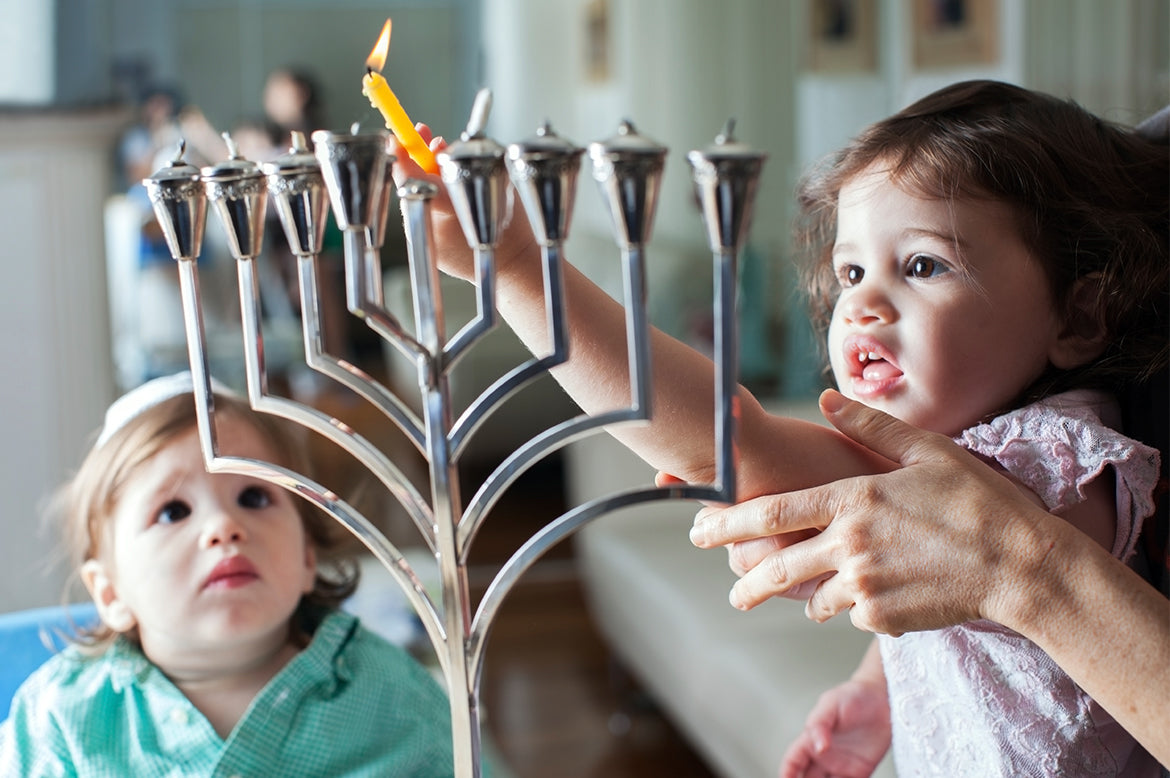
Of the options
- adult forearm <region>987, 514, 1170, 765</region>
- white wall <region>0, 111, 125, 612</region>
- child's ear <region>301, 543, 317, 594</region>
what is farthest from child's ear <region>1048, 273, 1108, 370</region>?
white wall <region>0, 111, 125, 612</region>

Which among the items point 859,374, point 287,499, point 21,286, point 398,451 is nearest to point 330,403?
point 398,451

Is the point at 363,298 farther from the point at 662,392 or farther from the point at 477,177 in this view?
the point at 662,392

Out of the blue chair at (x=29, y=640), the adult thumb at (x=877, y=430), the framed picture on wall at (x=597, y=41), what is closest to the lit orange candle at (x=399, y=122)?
the adult thumb at (x=877, y=430)

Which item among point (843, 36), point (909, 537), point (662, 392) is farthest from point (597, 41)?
point (909, 537)

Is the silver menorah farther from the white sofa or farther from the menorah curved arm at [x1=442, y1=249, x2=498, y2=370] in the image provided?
the white sofa

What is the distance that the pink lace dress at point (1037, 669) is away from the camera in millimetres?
801

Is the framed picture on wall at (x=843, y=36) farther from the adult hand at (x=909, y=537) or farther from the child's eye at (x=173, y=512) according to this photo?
the adult hand at (x=909, y=537)

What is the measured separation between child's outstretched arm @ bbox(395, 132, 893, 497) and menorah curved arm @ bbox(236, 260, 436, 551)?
13cm

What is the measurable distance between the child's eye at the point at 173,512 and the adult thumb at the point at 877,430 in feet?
1.94

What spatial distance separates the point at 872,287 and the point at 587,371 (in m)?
0.22

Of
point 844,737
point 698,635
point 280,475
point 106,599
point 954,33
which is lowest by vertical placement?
point 698,635

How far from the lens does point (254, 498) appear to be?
1.08m

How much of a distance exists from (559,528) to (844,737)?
1.77 ft

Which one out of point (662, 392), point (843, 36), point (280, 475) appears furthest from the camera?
point (843, 36)
